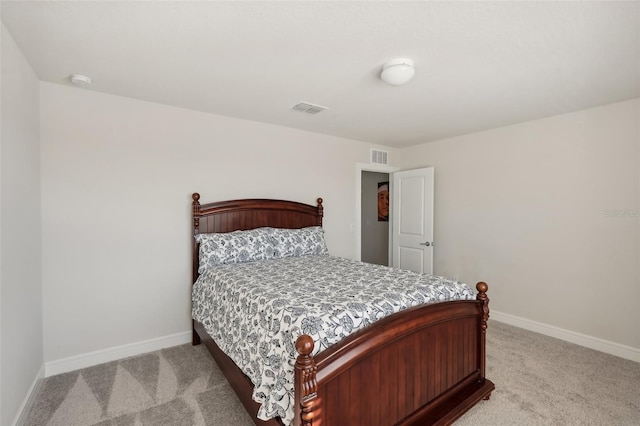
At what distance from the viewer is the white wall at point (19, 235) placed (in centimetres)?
173

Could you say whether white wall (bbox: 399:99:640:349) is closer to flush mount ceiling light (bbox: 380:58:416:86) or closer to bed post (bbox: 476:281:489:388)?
bed post (bbox: 476:281:489:388)

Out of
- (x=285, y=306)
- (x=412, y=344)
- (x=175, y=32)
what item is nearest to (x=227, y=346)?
(x=285, y=306)

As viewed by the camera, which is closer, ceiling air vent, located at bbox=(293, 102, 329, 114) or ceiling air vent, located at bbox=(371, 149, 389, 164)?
ceiling air vent, located at bbox=(293, 102, 329, 114)

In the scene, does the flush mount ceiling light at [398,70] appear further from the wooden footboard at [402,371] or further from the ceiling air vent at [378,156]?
the ceiling air vent at [378,156]

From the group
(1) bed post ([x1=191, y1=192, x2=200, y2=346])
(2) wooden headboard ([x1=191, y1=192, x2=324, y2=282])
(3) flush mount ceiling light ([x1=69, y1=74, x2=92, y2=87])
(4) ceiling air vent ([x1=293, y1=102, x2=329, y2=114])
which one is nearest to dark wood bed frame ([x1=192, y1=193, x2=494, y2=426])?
(1) bed post ([x1=191, y1=192, x2=200, y2=346])

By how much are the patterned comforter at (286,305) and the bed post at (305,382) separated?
13 cm

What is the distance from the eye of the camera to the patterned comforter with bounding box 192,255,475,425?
1490 millimetres

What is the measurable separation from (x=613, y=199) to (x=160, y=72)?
4.13 metres

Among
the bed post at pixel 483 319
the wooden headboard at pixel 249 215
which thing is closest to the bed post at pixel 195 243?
the wooden headboard at pixel 249 215

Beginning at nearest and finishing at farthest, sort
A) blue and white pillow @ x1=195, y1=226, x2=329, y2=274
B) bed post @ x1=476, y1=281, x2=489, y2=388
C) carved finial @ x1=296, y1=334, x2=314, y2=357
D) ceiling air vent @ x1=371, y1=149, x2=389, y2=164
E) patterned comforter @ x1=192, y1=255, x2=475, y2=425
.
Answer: carved finial @ x1=296, y1=334, x2=314, y2=357 < patterned comforter @ x1=192, y1=255, x2=475, y2=425 < bed post @ x1=476, y1=281, x2=489, y2=388 < blue and white pillow @ x1=195, y1=226, x2=329, y2=274 < ceiling air vent @ x1=371, y1=149, x2=389, y2=164

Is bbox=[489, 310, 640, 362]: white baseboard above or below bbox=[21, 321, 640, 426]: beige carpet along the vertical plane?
above

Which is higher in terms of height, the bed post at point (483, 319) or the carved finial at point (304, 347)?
the carved finial at point (304, 347)

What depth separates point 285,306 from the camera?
1690 millimetres

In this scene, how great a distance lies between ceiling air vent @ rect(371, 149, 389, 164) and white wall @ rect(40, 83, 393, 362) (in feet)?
6.30
